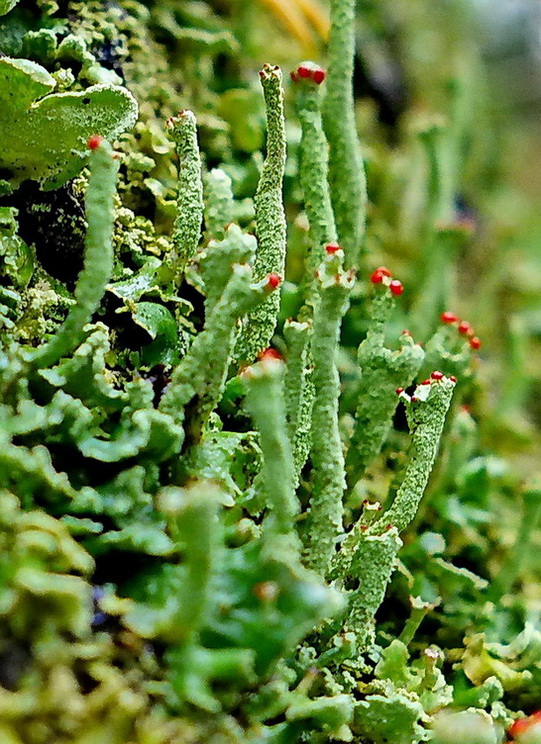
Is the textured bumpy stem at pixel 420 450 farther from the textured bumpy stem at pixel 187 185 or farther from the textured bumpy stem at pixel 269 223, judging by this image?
the textured bumpy stem at pixel 187 185

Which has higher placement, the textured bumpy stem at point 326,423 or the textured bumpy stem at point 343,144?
the textured bumpy stem at point 343,144

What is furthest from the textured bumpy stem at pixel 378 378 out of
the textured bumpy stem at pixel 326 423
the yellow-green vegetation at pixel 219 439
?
the textured bumpy stem at pixel 326 423

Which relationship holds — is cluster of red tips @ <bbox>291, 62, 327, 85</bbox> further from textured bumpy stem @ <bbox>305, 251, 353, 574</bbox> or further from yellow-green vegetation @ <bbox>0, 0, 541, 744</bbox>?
textured bumpy stem @ <bbox>305, 251, 353, 574</bbox>

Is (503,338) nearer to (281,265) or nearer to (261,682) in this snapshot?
(281,265)

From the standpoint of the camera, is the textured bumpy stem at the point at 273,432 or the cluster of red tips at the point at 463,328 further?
the cluster of red tips at the point at 463,328

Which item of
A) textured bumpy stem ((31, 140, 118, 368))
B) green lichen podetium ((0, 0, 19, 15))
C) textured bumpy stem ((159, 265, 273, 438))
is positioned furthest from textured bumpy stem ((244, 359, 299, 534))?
green lichen podetium ((0, 0, 19, 15))

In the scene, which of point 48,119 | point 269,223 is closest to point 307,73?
point 269,223
